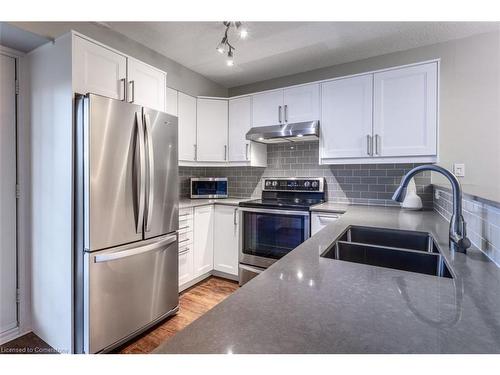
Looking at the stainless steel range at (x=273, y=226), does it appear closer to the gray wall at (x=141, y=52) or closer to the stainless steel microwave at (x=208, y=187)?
the stainless steel microwave at (x=208, y=187)

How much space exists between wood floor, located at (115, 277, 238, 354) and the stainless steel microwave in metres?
1.02

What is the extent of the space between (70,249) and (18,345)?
3.26 feet

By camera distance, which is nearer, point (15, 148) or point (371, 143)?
point (15, 148)

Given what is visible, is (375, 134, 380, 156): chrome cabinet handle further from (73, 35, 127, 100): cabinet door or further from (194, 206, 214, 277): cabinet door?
(73, 35, 127, 100): cabinet door

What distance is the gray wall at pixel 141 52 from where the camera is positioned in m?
1.77

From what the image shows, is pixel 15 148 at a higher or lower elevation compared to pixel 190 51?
lower

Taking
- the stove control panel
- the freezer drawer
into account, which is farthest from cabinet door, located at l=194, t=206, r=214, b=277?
the stove control panel

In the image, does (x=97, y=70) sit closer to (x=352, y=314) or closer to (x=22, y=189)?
(x=22, y=189)

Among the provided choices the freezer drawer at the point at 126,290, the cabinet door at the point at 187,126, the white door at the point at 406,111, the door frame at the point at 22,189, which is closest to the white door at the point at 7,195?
the door frame at the point at 22,189

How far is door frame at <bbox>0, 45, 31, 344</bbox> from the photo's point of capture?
1.98 metres

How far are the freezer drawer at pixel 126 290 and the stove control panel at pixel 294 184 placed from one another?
4.78 feet

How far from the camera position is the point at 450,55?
236 cm
